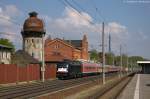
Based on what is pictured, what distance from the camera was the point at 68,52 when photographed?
122 meters

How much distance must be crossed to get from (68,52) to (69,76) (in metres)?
58.8

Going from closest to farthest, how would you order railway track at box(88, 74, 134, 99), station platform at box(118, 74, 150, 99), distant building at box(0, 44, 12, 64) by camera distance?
railway track at box(88, 74, 134, 99) → station platform at box(118, 74, 150, 99) → distant building at box(0, 44, 12, 64)

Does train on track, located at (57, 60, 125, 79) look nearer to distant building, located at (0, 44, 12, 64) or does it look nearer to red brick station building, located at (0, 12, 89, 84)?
red brick station building, located at (0, 12, 89, 84)

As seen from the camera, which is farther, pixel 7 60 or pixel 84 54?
pixel 84 54

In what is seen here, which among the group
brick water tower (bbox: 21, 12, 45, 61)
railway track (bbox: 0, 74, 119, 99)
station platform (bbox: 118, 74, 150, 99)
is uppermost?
brick water tower (bbox: 21, 12, 45, 61)

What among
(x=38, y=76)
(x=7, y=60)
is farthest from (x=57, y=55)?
(x=38, y=76)

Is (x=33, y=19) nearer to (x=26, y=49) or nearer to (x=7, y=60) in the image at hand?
(x=26, y=49)

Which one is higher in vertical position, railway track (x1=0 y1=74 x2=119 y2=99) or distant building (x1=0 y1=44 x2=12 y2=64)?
distant building (x1=0 y1=44 x2=12 y2=64)

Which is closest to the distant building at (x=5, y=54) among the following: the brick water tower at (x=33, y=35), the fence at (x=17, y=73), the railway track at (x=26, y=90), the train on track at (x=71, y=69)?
the fence at (x=17, y=73)

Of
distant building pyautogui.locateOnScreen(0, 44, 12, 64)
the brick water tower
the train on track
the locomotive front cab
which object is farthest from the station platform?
the brick water tower

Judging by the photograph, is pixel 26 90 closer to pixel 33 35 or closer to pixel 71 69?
pixel 71 69

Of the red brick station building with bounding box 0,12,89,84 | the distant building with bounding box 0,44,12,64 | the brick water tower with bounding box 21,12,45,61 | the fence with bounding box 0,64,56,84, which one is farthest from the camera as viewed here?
the brick water tower with bounding box 21,12,45,61

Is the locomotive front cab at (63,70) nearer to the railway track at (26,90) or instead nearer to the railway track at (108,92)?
the railway track at (26,90)

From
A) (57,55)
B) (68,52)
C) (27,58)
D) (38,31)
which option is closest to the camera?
(27,58)
